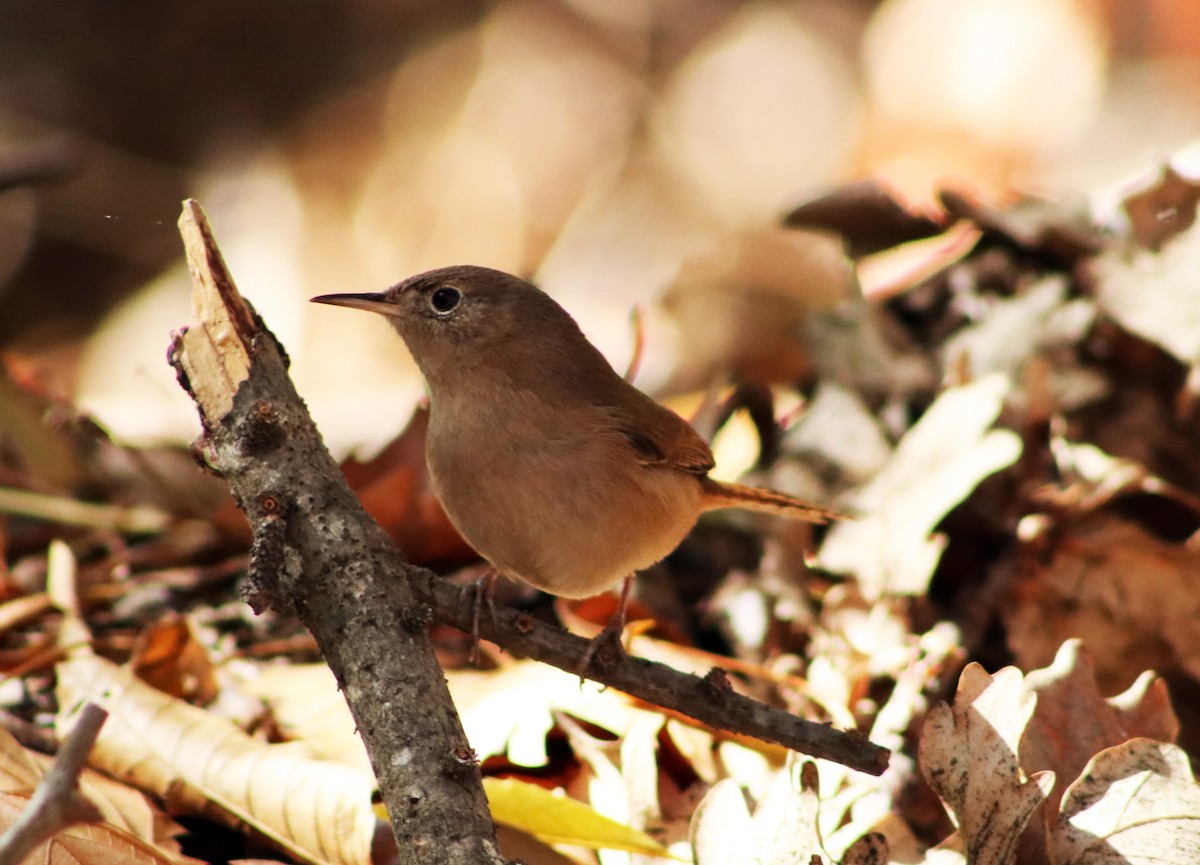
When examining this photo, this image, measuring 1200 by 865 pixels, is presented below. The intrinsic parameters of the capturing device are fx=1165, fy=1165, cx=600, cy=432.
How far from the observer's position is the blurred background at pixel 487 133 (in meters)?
7.96

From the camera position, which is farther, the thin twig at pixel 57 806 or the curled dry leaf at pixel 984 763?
the curled dry leaf at pixel 984 763

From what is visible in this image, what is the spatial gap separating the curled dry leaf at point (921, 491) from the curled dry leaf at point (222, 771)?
1.66m

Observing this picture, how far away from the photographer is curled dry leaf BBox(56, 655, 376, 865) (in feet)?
7.86

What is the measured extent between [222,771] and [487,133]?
8.67m

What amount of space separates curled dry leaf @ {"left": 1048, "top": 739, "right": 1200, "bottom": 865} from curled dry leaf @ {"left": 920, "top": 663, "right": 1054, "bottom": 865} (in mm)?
176

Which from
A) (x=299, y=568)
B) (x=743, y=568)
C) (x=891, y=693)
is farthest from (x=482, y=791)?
(x=743, y=568)

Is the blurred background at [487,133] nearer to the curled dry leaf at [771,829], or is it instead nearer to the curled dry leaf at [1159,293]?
the curled dry leaf at [1159,293]

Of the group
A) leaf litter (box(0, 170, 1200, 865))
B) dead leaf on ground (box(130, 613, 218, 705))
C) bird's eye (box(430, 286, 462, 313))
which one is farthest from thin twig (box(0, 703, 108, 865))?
bird's eye (box(430, 286, 462, 313))

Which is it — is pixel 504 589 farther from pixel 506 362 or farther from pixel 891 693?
pixel 891 693

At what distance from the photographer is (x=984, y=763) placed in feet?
7.51

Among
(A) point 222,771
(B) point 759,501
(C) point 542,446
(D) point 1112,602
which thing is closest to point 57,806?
(A) point 222,771

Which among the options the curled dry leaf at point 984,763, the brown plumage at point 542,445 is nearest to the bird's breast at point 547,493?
the brown plumage at point 542,445

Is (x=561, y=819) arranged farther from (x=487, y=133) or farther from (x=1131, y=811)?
(x=487, y=133)

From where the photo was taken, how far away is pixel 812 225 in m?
4.69
